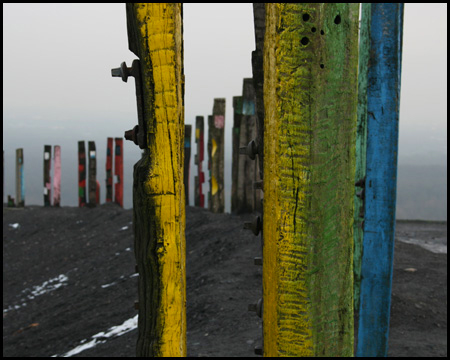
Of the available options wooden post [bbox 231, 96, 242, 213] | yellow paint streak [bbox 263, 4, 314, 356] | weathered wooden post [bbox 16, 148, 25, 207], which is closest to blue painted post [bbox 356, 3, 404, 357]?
yellow paint streak [bbox 263, 4, 314, 356]

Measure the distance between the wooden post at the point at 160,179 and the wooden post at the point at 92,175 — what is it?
1168 cm

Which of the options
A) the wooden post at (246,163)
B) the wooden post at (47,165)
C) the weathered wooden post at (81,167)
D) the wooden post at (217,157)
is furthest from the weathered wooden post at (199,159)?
the wooden post at (47,165)

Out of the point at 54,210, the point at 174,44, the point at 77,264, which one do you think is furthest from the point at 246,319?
the point at 54,210

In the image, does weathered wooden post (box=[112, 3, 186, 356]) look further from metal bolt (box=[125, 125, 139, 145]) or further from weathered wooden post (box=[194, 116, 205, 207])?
weathered wooden post (box=[194, 116, 205, 207])

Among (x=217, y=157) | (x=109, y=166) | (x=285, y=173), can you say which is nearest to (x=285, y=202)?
(x=285, y=173)

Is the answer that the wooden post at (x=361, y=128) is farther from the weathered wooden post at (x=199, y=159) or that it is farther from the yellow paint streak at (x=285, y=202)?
the weathered wooden post at (x=199, y=159)

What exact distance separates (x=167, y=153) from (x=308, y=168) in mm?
445

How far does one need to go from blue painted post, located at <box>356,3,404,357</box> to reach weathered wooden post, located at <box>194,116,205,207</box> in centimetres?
741

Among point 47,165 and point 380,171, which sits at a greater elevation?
point 380,171

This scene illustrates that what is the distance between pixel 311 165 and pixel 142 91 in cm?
58

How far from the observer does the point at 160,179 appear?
64.5 inches

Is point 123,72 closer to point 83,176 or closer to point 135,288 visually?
point 135,288

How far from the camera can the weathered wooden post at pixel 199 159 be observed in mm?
10328

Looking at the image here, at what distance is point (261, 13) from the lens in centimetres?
168
